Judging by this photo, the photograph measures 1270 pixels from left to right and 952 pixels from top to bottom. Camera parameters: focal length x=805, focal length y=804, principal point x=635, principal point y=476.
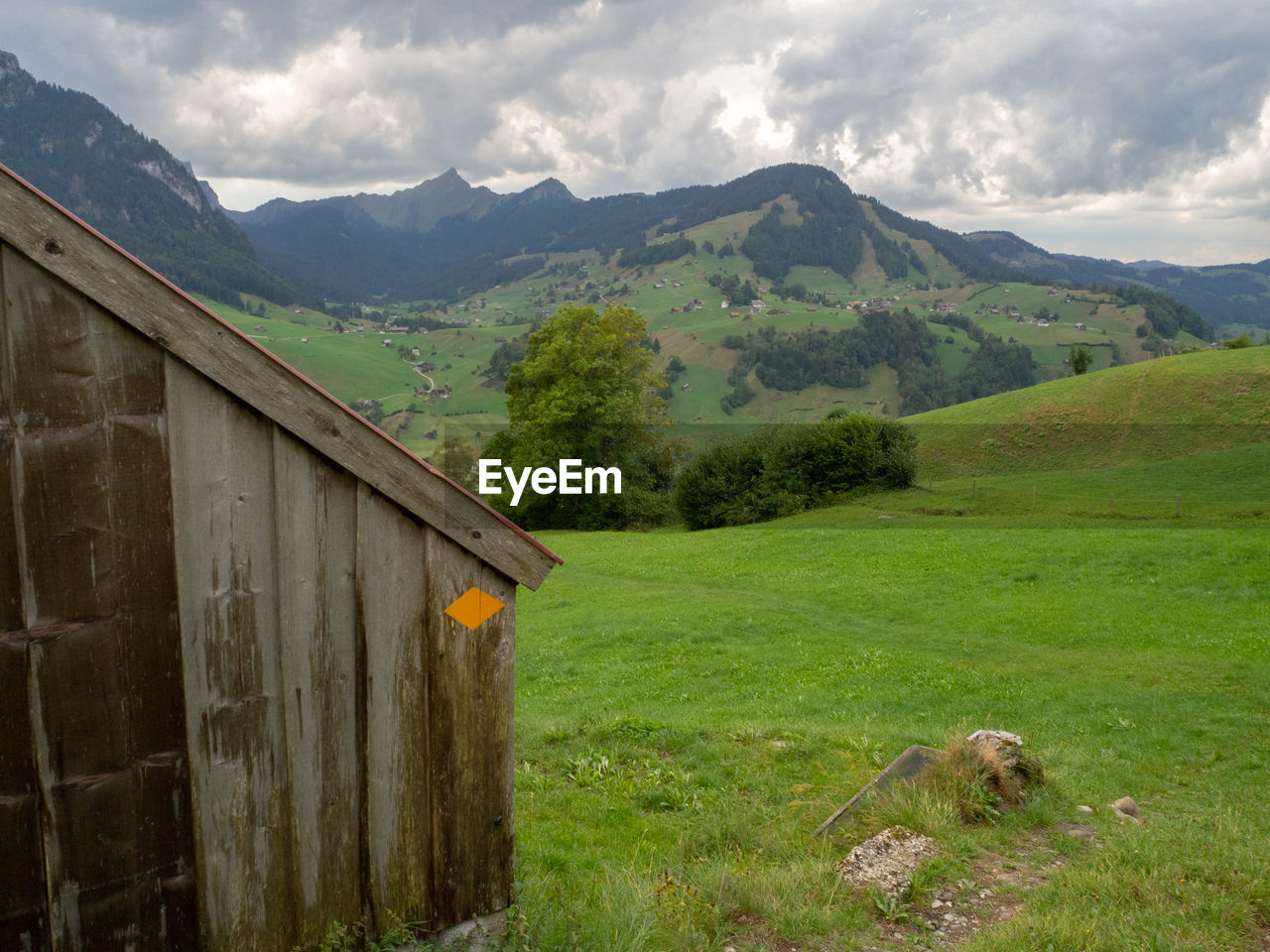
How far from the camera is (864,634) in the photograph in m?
20.9

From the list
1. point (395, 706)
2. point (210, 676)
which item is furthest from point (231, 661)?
point (395, 706)

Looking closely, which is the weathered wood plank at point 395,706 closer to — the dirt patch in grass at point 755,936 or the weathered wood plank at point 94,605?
the weathered wood plank at point 94,605

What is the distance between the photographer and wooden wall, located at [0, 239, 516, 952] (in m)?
3.04

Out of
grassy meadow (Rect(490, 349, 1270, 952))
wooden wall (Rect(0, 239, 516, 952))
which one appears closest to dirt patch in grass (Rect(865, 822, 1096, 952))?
grassy meadow (Rect(490, 349, 1270, 952))

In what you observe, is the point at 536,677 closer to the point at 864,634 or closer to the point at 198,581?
the point at 864,634

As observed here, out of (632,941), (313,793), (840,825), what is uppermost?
(313,793)

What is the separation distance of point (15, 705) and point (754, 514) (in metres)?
50.1

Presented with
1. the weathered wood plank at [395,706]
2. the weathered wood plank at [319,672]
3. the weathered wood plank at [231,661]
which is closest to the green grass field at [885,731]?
the weathered wood plank at [395,706]

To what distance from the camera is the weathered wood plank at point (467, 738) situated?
381cm

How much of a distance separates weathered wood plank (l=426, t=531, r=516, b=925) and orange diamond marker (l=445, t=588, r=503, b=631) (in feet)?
0.08

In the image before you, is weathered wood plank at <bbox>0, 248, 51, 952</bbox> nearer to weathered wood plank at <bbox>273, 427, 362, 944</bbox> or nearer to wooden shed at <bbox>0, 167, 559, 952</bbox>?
wooden shed at <bbox>0, 167, 559, 952</bbox>

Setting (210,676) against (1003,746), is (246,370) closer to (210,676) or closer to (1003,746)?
(210,676)

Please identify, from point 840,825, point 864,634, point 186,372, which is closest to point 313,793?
point 186,372

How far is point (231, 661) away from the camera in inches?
135
